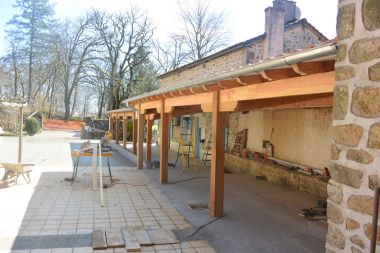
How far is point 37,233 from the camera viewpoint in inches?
210

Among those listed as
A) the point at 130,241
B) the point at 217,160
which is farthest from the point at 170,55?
the point at 130,241

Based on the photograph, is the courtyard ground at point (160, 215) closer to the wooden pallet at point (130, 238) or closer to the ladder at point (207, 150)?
the wooden pallet at point (130, 238)

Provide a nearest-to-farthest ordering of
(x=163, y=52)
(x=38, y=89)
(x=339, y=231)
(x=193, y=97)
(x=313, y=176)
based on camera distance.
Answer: (x=339, y=231) < (x=193, y=97) < (x=313, y=176) < (x=163, y=52) < (x=38, y=89)

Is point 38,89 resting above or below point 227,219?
above

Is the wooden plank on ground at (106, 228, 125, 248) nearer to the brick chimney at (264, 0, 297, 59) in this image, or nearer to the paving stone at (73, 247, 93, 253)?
the paving stone at (73, 247, 93, 253)

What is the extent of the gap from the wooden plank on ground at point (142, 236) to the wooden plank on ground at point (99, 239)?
1.56 feet

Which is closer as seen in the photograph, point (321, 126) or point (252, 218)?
point (252, 218)

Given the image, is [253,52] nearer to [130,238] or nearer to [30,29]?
[130,238]

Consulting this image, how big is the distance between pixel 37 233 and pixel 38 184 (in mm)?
3981

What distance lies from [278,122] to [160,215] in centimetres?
494

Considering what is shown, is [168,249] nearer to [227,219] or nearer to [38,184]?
[227,219]

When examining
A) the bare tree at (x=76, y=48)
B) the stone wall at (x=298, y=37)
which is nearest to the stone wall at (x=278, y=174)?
the stone wall at (x=298, y=37)

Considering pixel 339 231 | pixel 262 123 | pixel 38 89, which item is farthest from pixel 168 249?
pixel 38 89

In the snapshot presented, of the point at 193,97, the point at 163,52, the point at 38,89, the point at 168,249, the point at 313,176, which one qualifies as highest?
the point at 163,52
